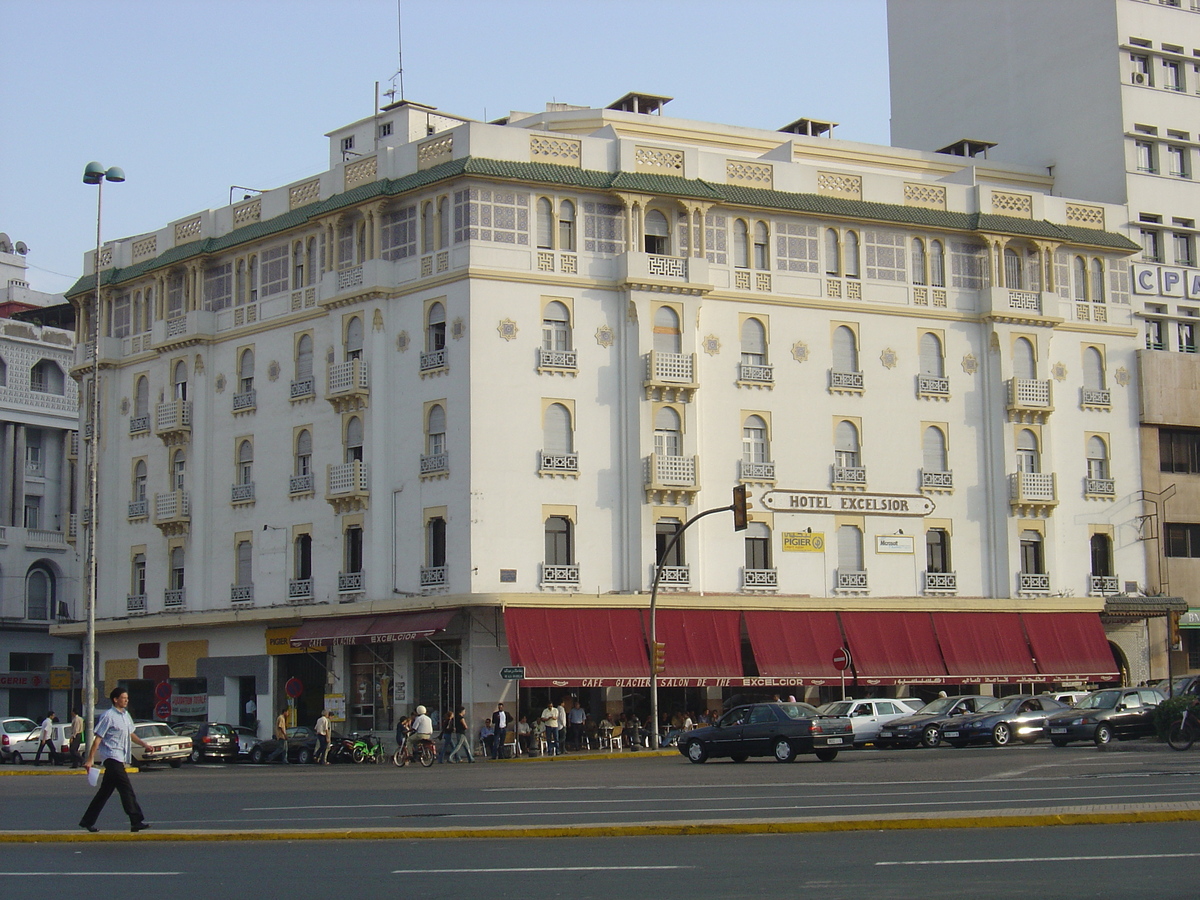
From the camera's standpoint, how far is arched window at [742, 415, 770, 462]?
174ft

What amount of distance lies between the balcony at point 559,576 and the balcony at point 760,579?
19.9 feet

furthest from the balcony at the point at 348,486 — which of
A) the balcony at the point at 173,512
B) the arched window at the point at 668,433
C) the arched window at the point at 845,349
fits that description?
the arched window at the point at 845,349

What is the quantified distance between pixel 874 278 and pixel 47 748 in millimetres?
32426

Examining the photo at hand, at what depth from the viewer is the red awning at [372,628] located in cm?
4806

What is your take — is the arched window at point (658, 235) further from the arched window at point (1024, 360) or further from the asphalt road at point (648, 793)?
the asphalt road at point (648, 793)

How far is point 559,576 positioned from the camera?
49469 mm

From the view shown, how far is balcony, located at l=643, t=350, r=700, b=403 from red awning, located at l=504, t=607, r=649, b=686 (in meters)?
7.20

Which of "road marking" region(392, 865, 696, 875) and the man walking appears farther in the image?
the man walking

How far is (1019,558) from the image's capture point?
185ft

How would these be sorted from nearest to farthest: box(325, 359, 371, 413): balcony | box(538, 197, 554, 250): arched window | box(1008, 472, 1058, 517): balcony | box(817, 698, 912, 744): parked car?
box(817, 698, 912, 744): parked car
box(538, 197, 554, 250): arched window
box(325, 359, 371, 413): balcony
box(1008, 472, 1058, 517): balcony

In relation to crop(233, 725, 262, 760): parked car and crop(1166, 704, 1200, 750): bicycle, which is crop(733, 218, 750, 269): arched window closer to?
crop(233, 725, 262, 760): parked car

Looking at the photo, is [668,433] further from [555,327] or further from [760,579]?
[760,579]

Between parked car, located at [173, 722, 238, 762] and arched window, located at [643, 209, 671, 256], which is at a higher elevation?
arched window, located at [643, 209, 671, 256]

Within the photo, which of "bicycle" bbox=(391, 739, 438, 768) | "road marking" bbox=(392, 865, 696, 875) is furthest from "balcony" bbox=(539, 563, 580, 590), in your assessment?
"road marking" bbox=(392, 865, 696, 875)
